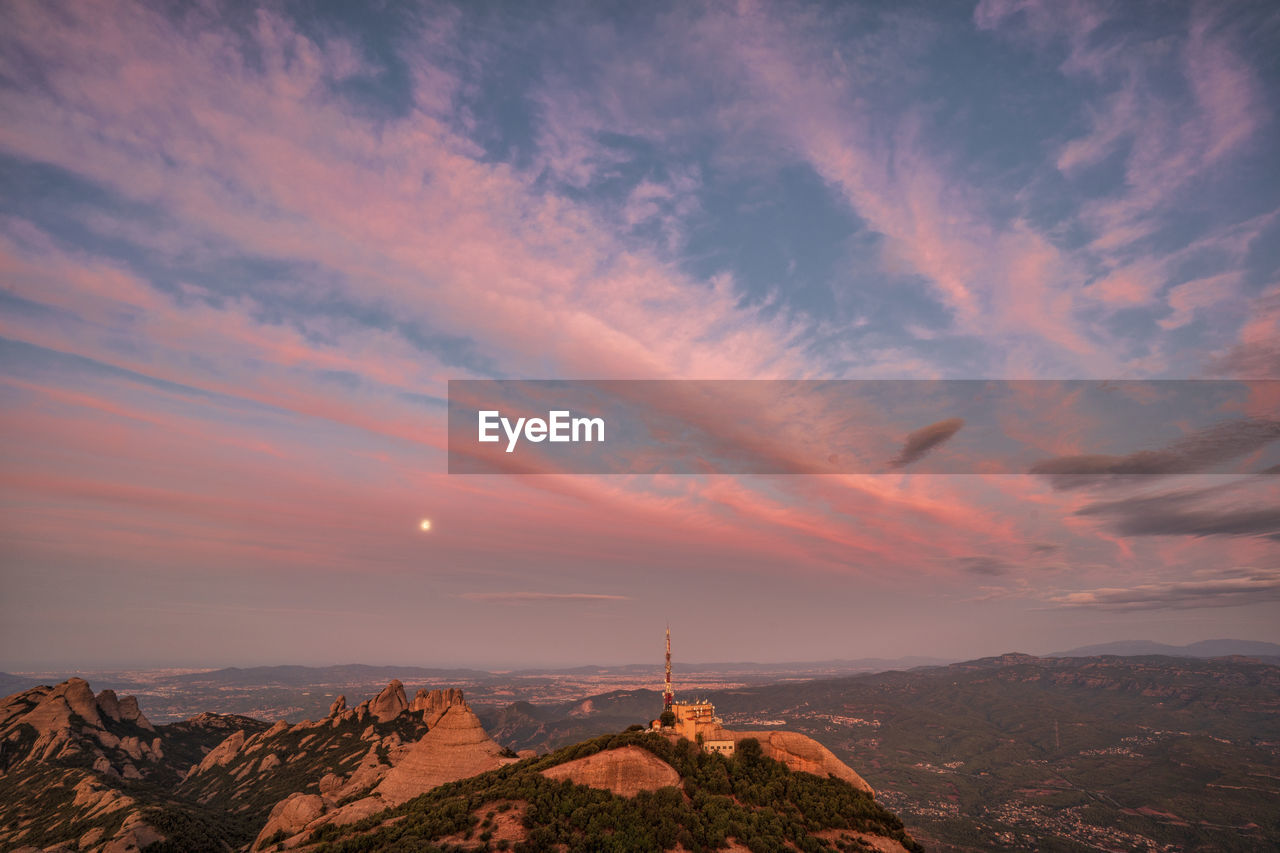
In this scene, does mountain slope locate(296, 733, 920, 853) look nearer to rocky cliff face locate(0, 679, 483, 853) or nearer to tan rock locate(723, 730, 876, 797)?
tan rock locate(723, 730, 876, 797)

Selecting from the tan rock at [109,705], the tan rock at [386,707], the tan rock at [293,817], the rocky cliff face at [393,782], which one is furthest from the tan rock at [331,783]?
the tan rock at [109,705]

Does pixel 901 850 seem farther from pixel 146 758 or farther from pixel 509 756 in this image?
pixel 146 758

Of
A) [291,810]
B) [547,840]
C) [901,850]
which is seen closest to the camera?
[547,840]

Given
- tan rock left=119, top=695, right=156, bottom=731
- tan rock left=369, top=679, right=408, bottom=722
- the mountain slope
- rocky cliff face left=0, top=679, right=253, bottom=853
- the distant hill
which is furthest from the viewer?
tan rock left=119, top=695, right=156, bottom=731

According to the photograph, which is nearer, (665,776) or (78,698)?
(665,776)

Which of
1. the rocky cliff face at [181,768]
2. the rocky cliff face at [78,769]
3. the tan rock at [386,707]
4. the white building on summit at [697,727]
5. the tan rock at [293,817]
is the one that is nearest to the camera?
the tan rock at [293,817]

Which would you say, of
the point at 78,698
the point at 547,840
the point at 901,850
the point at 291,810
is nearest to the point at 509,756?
the point at 291,810

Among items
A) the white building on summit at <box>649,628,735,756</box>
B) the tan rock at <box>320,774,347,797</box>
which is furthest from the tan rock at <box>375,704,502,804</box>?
the white building on summit at <box>649,628,735,756</box>

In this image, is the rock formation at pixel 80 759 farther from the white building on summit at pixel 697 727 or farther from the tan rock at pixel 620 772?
the white building on summit at pixel 697 727

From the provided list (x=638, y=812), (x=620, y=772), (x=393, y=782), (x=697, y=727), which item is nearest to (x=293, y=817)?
(x=393, y=782)
